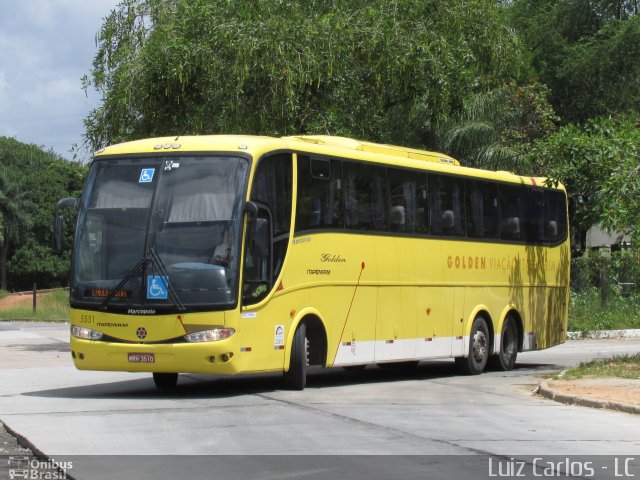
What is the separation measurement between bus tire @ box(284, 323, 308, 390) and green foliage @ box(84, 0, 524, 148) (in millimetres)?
8955

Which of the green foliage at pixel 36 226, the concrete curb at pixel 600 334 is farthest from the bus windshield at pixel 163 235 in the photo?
the green foliage at pixel 36 226

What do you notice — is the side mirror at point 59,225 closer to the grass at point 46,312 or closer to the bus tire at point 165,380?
the bus tire at point 165,380

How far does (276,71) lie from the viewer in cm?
2416

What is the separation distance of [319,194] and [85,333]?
406cm

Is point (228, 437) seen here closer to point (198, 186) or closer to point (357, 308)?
point (198, 186)

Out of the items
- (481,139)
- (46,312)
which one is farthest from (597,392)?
(46,312)

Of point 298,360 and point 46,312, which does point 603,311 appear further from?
point 46,312

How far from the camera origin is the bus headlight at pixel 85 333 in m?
15.1

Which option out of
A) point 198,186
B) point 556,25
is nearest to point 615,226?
point 198,186

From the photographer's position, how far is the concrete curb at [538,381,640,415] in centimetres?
1392

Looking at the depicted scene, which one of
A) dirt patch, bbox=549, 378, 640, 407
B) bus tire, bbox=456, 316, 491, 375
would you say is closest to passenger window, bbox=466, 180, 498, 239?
bus tire, bbox=456, 316, 491, 375

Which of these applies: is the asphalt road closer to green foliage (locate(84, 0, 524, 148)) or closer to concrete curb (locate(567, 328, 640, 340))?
green foliage (locate(84, 0, 524, 148))

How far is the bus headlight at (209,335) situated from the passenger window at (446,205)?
606 centimetres

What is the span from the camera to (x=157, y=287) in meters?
14.8
